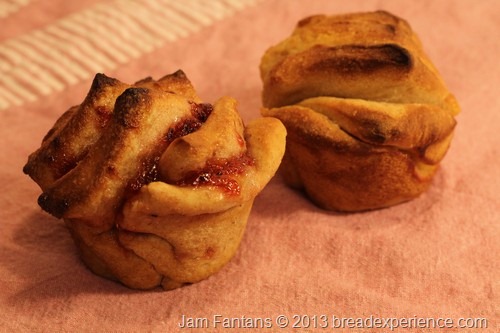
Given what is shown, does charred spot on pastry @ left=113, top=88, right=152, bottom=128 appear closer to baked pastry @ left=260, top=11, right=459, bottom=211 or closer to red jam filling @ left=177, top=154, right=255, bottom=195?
red jam filling @ left=177, top=154, right=255, bottom=195

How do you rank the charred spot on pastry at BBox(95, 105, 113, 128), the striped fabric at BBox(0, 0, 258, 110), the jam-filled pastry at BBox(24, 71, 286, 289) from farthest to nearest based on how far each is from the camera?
the striped fabric at BBox(0, 0, 258, 110)
the charred spot on pastry at BBox(95, 105, 113, 128)
the jam-filled pastry at BBox(24, 71, 286, 289)

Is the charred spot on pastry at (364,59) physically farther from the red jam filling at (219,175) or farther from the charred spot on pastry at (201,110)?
the red jam filling at (219,175)

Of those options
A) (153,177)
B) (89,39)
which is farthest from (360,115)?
(89,39)

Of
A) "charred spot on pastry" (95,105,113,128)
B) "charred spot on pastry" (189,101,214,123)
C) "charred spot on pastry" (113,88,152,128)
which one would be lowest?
"charred spot on pastry" (189,101,214,123)

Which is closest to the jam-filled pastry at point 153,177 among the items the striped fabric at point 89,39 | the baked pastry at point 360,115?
the baked pastry at point 360,115

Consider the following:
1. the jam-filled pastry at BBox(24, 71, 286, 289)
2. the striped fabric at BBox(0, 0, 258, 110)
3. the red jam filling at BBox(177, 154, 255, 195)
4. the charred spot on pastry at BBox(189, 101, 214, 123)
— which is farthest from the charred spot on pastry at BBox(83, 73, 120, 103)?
the striped fabric at BBox(0, 0, 258, 110)

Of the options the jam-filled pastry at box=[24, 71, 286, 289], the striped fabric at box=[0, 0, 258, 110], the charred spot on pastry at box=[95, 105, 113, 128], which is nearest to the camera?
the jam-filled pastry at box=[24, 71, 286, 289]

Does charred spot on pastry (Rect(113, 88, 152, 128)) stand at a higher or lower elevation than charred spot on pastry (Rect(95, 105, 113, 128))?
higher

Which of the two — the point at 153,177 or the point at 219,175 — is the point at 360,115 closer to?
the point at 219,175
